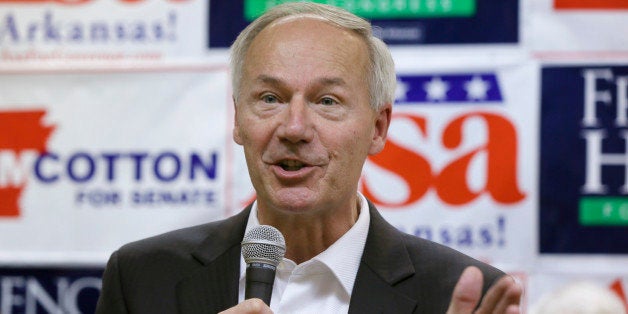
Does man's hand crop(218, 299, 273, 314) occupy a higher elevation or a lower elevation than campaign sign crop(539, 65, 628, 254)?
higher

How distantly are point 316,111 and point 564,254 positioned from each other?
202cm

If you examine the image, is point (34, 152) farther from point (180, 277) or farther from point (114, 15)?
point (180, 277)

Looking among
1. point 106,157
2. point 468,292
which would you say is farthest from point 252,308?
point 106,157

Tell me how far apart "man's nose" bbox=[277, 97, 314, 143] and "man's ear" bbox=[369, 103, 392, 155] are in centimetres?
23

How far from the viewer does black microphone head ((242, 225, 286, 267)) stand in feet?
6.14

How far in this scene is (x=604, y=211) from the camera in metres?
3.82

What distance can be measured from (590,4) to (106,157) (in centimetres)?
195

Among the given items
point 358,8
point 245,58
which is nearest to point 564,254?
point 358,8

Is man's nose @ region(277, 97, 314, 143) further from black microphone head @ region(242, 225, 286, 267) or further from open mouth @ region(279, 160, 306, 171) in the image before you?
black microphone head @ region(242, 225, 286, 267)

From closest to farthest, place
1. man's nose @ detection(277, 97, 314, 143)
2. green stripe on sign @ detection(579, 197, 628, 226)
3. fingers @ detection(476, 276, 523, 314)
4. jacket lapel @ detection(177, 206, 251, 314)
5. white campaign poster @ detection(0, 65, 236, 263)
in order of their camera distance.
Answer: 1. fingers @ detection(476, 276, 523, 314)
2. man's nose @ detection(277, 97, 314, 143)
3. jacket lapel @ detection(177, 206, 251, 314)
4. green stripe on sign @ detection(579, 197, 628, 226)
5. white campaign poster @ detection(0, 65, 236, 263)

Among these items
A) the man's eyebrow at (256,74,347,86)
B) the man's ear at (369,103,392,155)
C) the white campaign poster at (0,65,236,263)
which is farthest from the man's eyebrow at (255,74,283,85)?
the white campaign poster at (0,65,236,263)

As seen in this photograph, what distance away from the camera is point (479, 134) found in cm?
391

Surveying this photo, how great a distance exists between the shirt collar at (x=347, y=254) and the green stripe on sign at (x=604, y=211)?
1.76 m

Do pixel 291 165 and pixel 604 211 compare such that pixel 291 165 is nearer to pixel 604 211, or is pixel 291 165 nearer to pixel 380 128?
pixel 380 128
